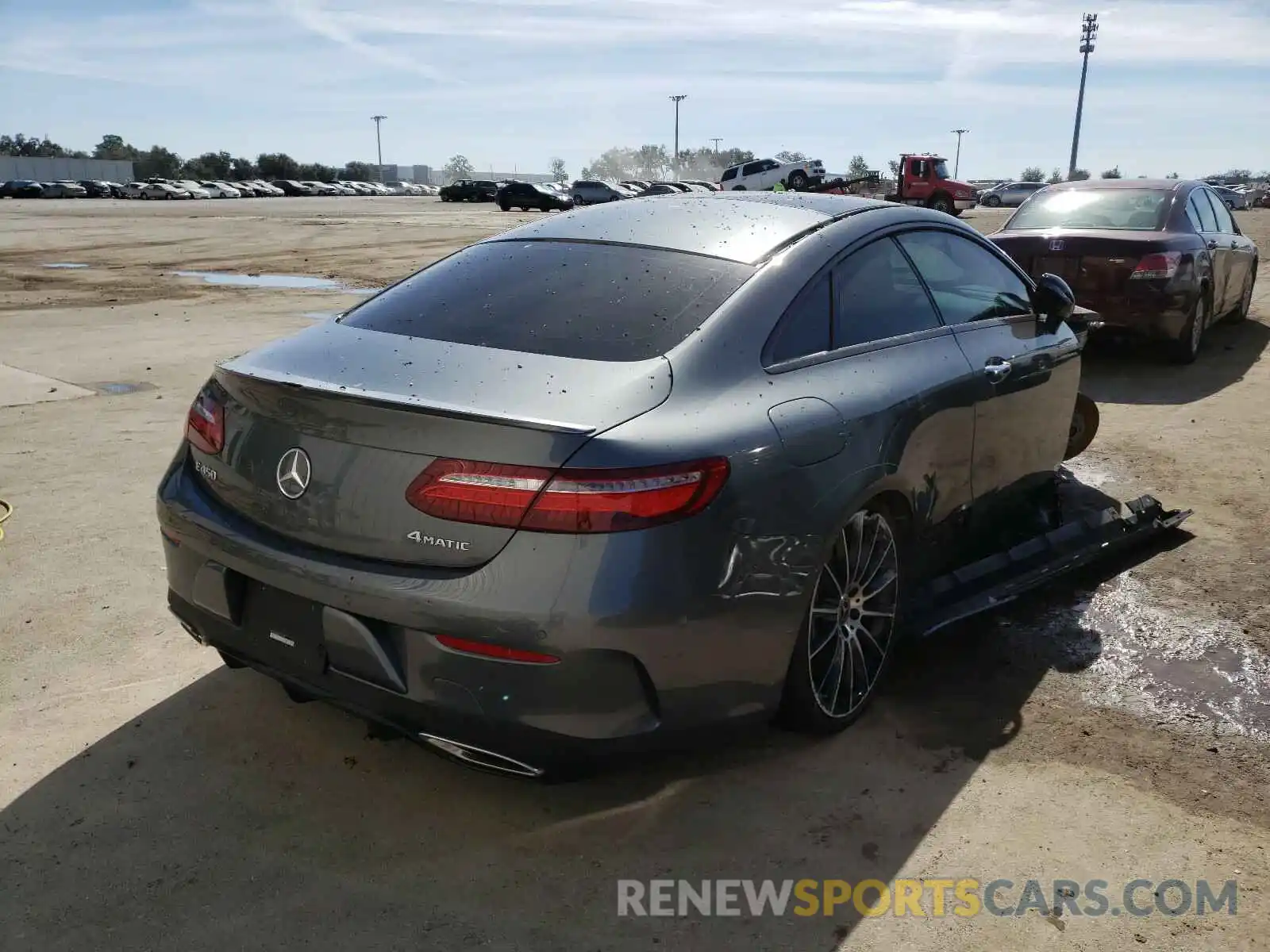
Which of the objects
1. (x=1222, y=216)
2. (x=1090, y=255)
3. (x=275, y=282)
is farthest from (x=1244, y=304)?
(x=275, y=282)

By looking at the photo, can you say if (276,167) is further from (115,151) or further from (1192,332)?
(1192,332)

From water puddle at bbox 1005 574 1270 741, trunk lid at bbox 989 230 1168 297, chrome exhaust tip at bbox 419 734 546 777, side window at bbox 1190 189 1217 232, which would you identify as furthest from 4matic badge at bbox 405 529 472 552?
side window at bbox 1190 189 1217 232

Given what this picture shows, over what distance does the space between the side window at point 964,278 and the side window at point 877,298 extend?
0.11 metres

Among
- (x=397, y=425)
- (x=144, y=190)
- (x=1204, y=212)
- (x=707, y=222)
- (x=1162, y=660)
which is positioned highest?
(x=707, y=222)

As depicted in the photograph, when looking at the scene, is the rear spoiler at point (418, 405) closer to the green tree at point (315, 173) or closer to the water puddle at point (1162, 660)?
Result: the water puddle at point (1162, 660)

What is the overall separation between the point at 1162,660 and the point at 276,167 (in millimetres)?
128147

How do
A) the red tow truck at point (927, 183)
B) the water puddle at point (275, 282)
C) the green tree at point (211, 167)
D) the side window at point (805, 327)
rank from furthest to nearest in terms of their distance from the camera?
1. the green tree at point (211, 167)
2. the red tow truck at point (927, 183)
3. the water puddle at point (275, 282)
4. the side window at point (805, 327)

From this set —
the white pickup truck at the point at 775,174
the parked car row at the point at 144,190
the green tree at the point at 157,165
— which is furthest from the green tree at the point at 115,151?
the white pickup truck at the point at 775,174

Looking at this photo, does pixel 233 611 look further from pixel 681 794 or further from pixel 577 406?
pixel 681 794

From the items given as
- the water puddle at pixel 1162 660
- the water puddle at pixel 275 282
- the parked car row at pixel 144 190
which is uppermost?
the water puddle at pixel 1162 660

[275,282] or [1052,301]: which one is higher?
[1052,301]

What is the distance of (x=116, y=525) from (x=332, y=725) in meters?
2.20

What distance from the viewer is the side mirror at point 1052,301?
14.5ft

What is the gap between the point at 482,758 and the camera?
2.60 m
